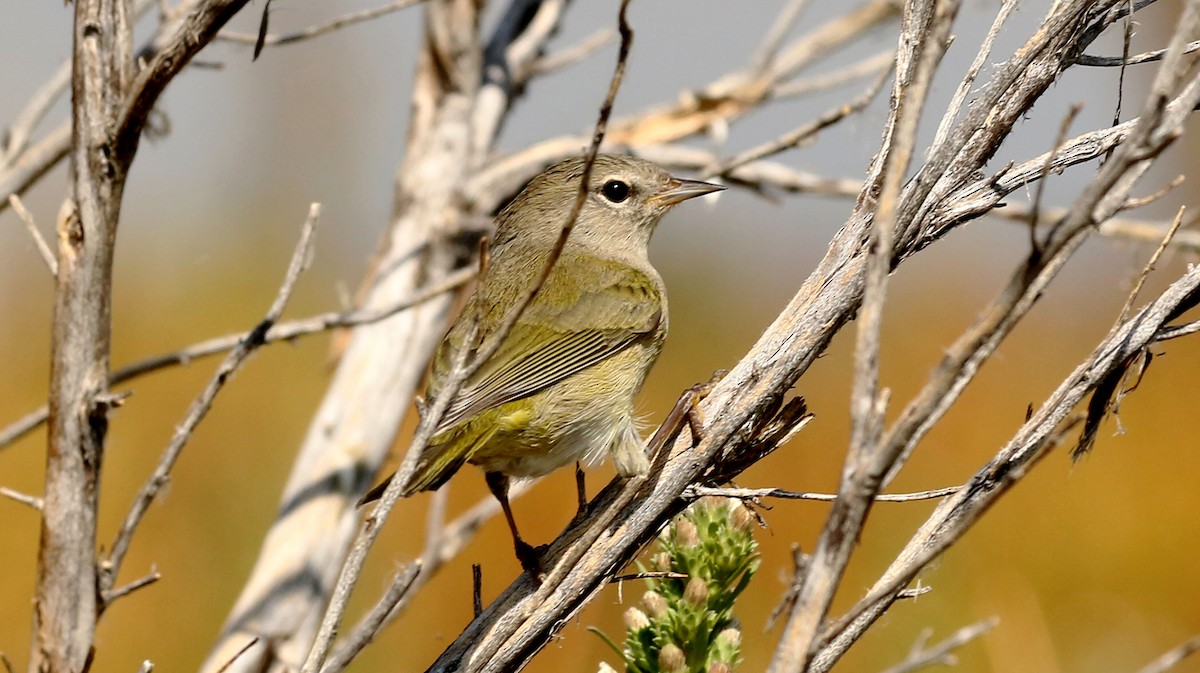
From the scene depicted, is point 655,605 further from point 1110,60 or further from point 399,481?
point 1110,60

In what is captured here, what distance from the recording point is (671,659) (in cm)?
189

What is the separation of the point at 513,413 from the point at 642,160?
3.80ft

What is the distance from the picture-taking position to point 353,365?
3.46 metres

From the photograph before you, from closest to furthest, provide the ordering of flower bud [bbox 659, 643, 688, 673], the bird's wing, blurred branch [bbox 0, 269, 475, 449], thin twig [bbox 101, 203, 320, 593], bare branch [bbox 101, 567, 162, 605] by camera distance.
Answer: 1. flower bud [bbox 659, 643, 688, 673]
2. bare branch [bbox 101, 567, 162, 605]
3. thin twig [bbox 101, 203, 320, 593]
4. blurred branch [bbox 0, 269, 475, 449]
5. the bird's wing

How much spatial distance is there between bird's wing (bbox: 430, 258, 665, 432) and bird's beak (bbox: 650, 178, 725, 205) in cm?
26

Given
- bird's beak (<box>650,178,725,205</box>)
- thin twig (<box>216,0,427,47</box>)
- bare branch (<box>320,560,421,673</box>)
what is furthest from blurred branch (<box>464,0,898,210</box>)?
bare branch (<box>320,560,421,673</box>)

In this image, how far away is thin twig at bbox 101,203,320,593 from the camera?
2139 millimetres

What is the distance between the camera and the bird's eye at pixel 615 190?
3.79 m

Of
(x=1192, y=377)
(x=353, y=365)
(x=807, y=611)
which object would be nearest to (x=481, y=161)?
(x=353, y=365)

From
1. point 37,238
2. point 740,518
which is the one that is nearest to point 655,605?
point 740,518

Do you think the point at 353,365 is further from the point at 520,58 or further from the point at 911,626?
the point at 911,626

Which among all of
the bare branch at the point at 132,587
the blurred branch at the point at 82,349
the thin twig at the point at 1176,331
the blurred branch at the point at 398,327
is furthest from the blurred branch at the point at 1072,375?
the blurred branch at the point at 398,327

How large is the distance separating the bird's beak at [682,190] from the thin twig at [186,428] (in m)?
1.55

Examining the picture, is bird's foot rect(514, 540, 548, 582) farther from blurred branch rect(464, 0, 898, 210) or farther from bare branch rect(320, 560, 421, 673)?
blurred branch rect(464, 0, 898, 210)
